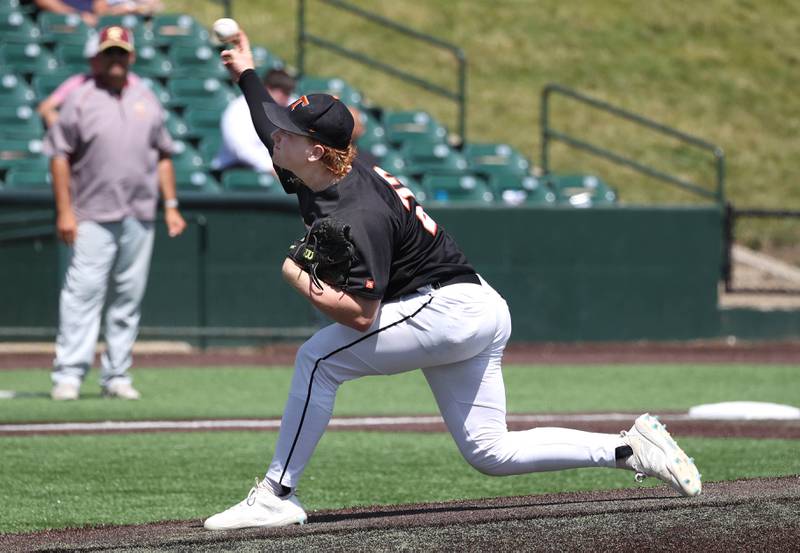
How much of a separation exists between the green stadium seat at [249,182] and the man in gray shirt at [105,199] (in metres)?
3.63

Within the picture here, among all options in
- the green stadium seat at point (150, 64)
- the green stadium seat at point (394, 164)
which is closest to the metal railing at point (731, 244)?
the green stadium seat at point (394, 164)

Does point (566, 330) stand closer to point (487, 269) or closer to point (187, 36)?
point (487, 269)

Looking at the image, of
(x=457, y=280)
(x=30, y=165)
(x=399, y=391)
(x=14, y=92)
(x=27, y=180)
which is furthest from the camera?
(x=14, y=92)

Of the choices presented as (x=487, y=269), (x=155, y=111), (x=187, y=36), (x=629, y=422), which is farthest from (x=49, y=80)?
(x=629, y=422)

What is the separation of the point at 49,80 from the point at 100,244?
254 inches

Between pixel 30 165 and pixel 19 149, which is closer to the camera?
pixel 30 165

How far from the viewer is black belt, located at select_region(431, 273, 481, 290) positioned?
4.99 m

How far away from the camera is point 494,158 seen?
16.7m

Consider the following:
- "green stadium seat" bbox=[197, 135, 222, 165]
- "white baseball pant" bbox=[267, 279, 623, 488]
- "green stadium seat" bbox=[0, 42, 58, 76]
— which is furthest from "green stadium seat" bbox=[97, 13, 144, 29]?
"white baseball pant" bbox=[267, 279, 623, 488]

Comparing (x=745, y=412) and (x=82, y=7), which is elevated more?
(x=82, y=7)

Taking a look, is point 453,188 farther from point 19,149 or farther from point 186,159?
point 19,149

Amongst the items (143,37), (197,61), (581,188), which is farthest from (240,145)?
(581,188)

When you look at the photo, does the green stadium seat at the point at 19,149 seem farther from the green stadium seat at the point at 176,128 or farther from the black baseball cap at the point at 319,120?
the black baseball cap at the point at 319,120

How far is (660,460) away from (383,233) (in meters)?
1.31
